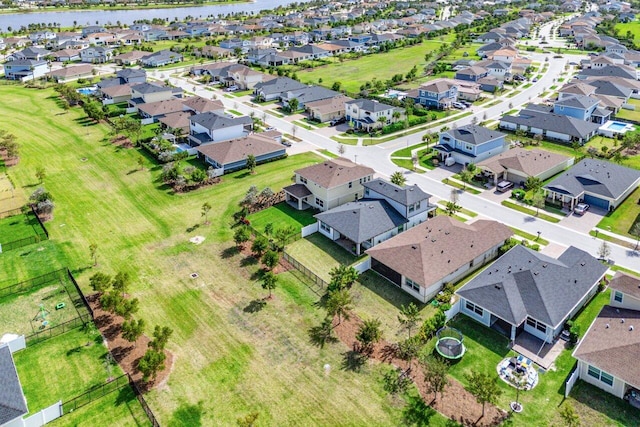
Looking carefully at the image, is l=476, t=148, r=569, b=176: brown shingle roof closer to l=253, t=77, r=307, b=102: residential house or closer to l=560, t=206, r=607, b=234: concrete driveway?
l=560, t=206, r=607, b=234: concrete driveway

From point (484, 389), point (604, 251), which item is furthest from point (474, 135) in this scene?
point (484, 389)

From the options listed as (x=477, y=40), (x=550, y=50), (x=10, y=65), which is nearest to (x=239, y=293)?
(x=10, y=65)

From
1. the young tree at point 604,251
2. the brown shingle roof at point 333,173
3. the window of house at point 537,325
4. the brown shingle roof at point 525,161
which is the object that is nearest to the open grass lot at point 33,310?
the brown shingle roof at point 333,173

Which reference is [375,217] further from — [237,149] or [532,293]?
[237,149]

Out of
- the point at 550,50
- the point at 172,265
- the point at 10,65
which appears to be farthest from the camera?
the point at 550,50

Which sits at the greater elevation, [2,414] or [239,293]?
[2,414]

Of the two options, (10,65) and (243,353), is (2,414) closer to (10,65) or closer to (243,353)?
(243,353)

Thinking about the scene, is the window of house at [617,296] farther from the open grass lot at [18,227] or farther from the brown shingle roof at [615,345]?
the open grass lot at [18,227]

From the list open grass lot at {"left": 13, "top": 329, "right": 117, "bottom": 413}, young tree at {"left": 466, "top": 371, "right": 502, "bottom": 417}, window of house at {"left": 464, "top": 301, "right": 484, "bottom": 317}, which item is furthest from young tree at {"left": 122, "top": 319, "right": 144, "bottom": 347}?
window of house at {"left": 464, "top": 301, "right": 484, "bottom": 317}
